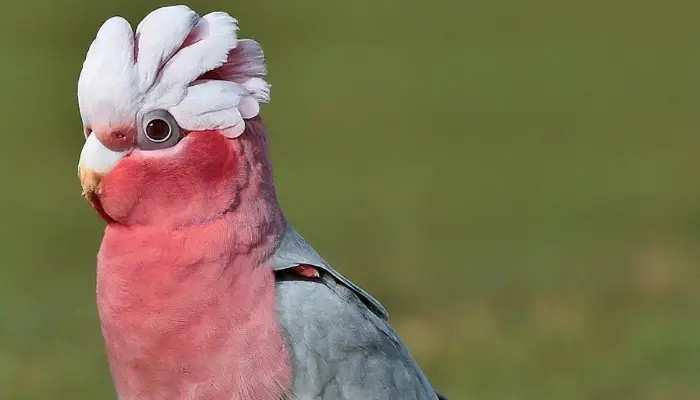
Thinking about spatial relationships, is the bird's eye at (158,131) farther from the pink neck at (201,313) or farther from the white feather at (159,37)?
the pink neck at (201,313)

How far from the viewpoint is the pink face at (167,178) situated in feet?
8.84

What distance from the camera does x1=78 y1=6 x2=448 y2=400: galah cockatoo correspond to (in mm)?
2678

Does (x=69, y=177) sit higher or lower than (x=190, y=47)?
lower

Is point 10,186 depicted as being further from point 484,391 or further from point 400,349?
point 400,349

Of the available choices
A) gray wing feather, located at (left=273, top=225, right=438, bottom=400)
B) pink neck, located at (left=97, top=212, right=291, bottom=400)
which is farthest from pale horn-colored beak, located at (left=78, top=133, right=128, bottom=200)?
gray wing feather, located at (left=273, top=225, right=438, bottom=400)

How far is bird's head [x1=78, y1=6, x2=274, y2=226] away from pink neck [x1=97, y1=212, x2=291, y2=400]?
7 centimetres

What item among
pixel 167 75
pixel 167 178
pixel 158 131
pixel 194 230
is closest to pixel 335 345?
pixel 194 230

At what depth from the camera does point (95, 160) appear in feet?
8.79

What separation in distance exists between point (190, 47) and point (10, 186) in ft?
27.2

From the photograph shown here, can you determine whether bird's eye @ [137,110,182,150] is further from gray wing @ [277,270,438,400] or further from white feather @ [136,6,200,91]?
gray wing @ [277,270,438,400]

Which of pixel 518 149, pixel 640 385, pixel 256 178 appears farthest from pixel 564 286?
pixel 256 178

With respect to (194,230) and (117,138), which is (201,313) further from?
(117,138)

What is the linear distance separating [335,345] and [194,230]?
0.48 metres

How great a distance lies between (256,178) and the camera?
2.80 m
